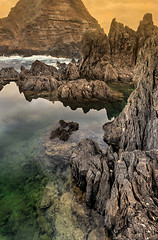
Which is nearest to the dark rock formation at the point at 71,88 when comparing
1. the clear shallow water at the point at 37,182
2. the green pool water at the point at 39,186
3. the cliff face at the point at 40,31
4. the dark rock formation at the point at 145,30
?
the clear shallow water at the point at 37,182

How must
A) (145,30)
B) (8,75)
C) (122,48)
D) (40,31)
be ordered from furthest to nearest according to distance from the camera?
(40,31)
(145,30)
(122,48)
(8,75)

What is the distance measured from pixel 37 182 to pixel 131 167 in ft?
29.7

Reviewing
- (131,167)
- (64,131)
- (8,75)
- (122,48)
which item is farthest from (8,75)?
(131,167)

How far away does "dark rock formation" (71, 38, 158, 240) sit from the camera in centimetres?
848

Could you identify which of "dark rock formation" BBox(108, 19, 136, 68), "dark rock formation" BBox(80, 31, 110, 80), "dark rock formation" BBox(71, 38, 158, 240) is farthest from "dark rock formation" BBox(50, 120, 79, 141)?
"dark rock formation" BBox(108, 19, 136, 68)

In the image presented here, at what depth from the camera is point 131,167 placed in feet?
34.4

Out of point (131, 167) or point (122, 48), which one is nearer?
point (131, 167)

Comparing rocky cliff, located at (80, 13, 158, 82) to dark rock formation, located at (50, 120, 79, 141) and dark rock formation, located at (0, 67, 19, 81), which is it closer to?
dark rock formation, located at (0, 67, 19, 81)

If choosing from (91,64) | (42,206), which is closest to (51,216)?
A: (42,206)

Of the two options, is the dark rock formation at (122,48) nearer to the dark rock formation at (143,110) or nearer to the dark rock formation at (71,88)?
the dark rock formation at (71,88)

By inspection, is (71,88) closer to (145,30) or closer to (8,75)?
(8,75)

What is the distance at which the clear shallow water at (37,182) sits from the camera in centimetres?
1085

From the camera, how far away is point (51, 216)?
11664 mm

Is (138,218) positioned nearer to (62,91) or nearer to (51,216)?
(51,216)
